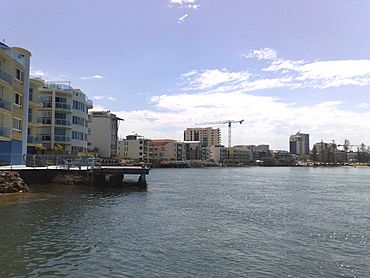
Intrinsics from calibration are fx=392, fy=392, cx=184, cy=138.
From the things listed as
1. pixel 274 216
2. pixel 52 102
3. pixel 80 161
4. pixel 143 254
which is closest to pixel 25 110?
pixel 80 161

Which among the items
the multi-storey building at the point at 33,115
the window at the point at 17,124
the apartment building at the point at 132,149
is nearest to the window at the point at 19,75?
the window at the point at 17,124

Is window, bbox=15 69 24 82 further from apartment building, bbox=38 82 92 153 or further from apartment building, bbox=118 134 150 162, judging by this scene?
apartment building, bbox=118 134 150 162

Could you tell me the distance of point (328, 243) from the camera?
19234 mm

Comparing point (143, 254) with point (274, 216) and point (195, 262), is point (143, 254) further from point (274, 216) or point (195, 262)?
point (274, 216)

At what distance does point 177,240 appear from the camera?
749 inches

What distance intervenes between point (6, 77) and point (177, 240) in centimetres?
3417

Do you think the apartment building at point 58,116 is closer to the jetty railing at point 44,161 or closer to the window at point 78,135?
the window at point 78,135

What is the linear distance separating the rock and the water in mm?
2454

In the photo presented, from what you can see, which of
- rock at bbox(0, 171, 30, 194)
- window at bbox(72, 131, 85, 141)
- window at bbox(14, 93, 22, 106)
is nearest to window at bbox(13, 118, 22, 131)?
window at bbox(14, 93, 22, 106)

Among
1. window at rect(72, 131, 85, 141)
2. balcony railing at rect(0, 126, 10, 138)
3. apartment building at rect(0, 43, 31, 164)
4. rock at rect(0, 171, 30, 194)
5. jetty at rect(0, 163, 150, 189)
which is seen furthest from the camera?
window at rect(72, 131, 85, 141)

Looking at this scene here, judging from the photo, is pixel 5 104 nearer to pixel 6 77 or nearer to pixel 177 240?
pixel 6 77

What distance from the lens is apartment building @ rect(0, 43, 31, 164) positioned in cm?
4441

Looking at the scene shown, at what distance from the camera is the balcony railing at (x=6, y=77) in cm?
4319

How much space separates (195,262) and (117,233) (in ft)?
21.0
